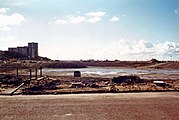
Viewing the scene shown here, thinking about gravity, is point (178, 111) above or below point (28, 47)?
below

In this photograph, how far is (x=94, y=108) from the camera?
15758 mm

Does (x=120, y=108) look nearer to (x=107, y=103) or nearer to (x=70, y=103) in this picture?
(x=107, y=103)

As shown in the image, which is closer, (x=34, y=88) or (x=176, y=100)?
(x=176, y=100)

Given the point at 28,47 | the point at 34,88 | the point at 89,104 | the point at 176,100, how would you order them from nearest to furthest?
the point at 89,104
the point at 176,100
the point at 34,88
the point at 28,47

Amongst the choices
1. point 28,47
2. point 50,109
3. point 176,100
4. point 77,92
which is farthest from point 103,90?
point 28,47

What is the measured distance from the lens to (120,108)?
15.8 m

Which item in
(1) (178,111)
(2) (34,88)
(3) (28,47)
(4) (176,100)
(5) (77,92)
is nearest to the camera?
(1) (178,111)

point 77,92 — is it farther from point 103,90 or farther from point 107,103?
point 107,103

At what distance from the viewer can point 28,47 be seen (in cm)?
15975

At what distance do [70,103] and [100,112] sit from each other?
3.14m

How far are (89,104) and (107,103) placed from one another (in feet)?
3.42

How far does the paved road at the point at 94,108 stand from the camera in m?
13.8

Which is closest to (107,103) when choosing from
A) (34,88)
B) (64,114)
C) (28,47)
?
(64,114)

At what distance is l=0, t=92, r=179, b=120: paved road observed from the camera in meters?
13.8
